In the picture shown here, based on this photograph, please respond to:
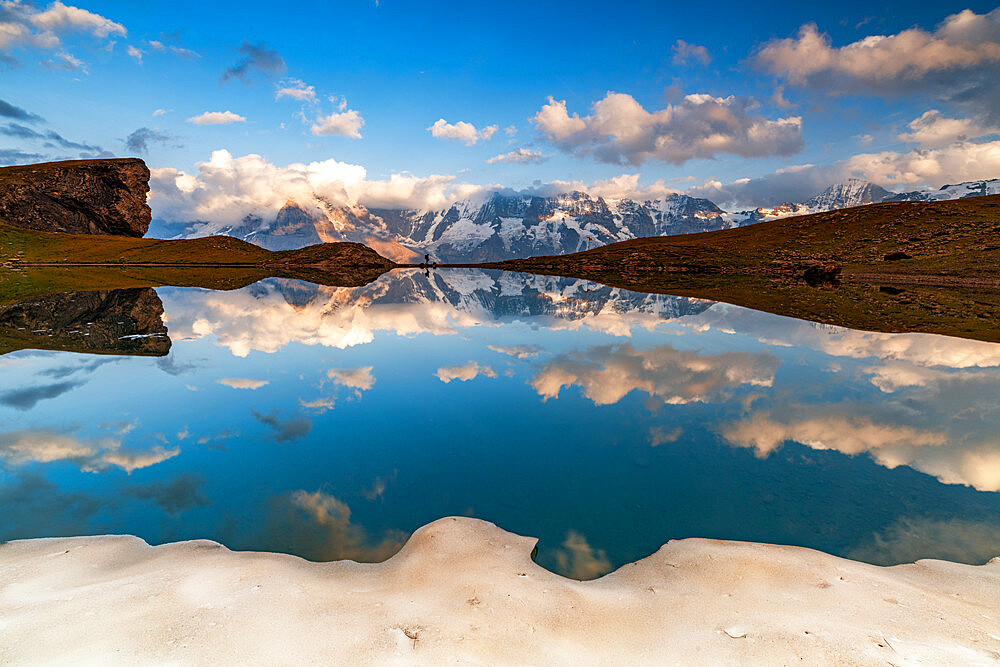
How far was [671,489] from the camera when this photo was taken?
1542 centimetres

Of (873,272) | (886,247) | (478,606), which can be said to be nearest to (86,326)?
(478,606)

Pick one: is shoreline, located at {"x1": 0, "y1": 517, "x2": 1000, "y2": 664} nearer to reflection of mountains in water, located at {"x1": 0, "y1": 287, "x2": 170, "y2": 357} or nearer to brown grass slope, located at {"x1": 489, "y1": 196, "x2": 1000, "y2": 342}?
reflection of mountains in water, located at {"x1": 0, "y1": 287, "x2": 170, "y2": 357}

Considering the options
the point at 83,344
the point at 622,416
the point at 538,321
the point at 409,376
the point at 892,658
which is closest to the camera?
the point at 892,658

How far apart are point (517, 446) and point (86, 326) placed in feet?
156

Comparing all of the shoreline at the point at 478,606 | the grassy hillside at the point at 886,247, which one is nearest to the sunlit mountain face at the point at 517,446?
the shoreline at the point at 478,606

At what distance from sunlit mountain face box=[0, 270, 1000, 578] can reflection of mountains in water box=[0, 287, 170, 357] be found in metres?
1.34

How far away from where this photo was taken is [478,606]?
31.6 ft

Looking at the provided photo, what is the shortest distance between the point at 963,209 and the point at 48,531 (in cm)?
22135

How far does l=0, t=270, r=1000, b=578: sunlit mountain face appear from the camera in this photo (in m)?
13.4

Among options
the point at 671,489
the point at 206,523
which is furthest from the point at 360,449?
the point at 671,489

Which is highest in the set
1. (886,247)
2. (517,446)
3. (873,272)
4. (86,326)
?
(886,247)

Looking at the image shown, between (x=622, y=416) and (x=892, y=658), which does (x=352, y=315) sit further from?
(x=892, y=658)

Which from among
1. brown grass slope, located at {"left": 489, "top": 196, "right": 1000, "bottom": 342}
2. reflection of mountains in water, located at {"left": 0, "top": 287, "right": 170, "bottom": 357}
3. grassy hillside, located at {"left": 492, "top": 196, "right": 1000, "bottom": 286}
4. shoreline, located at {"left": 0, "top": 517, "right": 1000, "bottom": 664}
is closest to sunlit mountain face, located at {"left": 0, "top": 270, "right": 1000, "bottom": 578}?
shoreline, located at {"left": 0, "top": 517, "right": 1000, "bottom": 664}

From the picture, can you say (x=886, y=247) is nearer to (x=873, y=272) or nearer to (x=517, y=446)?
(x=873, y=272)
